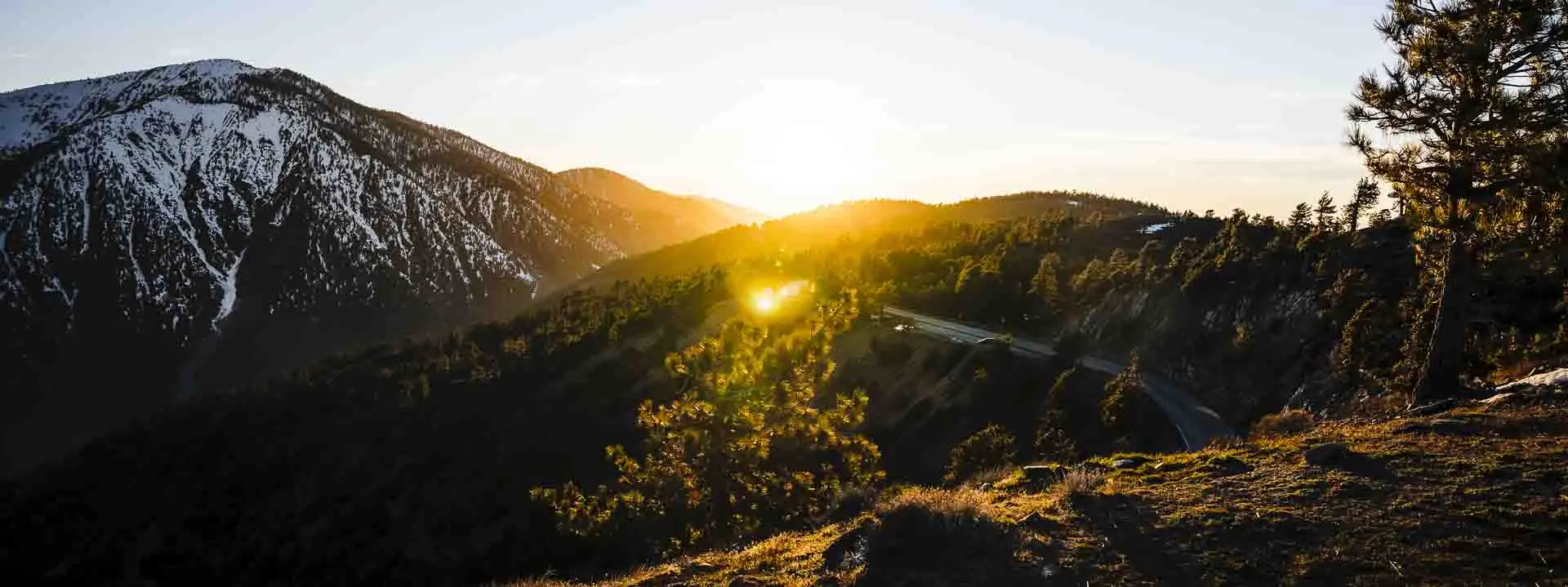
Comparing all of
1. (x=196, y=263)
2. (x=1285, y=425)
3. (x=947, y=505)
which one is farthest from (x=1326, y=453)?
(x=196, y=263)

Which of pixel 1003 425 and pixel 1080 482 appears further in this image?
→ pixel 1003 425

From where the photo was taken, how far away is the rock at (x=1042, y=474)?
13758mm

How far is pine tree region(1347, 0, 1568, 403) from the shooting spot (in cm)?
1413

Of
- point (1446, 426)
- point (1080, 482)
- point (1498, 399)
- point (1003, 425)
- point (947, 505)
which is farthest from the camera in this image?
point (1003, 425)

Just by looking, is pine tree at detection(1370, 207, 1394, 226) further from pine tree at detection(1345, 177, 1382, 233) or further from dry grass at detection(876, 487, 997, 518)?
dry grass at detection(876, 487, 997, 518)

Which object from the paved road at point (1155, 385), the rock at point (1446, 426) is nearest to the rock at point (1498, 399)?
the rock at point (1446, 426)

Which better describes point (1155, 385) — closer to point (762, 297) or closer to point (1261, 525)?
point (1261, 525)

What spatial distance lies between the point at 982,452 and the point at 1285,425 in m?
10.5

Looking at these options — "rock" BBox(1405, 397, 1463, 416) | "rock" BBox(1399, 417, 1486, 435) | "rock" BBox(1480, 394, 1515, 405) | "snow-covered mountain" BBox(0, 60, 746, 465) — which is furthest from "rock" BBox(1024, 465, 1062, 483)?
"snow-covered mountain" BBox(0, 60, 746, 465)

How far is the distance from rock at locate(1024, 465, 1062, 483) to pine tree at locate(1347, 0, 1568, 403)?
8111 millimetres

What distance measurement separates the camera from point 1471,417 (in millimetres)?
12430

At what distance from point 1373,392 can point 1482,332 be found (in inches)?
141

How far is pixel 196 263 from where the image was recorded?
564ft

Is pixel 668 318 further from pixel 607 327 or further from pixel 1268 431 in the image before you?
pixel 1268 431
